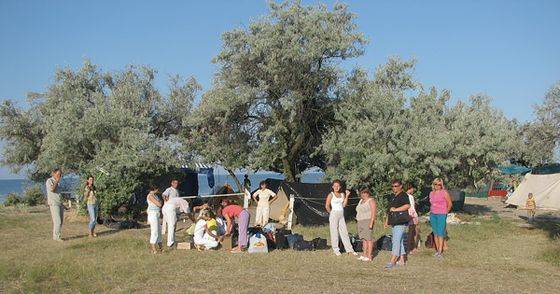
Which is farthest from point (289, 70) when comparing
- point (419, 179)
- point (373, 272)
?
point (373, 272)

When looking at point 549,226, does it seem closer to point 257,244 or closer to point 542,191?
point 542,191

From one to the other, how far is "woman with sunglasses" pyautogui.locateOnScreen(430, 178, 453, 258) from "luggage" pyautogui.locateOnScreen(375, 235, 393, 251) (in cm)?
104

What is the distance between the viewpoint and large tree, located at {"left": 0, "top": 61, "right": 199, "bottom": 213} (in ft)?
62.5

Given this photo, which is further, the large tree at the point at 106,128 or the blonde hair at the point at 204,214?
the large tree at the point at 106,128

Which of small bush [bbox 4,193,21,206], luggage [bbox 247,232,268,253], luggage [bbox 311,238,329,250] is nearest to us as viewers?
luggage [bbox 247,232,268,253]

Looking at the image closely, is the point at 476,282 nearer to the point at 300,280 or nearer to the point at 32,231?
the point at 300,280

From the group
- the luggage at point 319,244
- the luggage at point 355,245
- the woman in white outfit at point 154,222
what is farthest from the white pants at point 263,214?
the woman in white outfit at point 154,222

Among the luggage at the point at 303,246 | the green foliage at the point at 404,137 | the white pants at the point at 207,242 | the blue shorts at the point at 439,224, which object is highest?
the green foliage at the point at 404,137

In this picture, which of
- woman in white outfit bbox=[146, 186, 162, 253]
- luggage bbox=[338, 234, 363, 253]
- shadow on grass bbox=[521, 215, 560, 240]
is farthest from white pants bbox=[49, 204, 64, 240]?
shadow on grass bbox=[521, 215, 560, 240]

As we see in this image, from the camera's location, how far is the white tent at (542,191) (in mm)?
17031

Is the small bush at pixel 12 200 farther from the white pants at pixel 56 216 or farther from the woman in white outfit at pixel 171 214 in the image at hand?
the woman in white outfit at pixel 171 214

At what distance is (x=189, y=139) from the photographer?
74.2 feet

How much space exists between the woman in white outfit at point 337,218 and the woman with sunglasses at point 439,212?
Result: 1.90m

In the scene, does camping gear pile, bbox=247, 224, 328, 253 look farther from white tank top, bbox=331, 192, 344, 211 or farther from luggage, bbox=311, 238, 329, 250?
white tank top, bbox=331, 192, 344, 211
